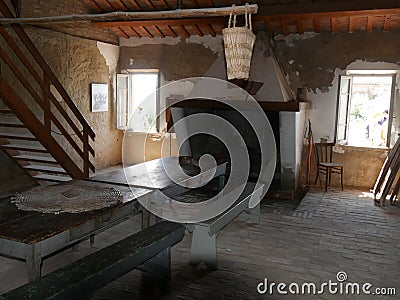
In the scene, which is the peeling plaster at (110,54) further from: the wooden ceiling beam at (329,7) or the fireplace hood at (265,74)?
the wooden ceiling beam at (329,7)

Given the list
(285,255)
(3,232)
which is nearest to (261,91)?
(285,255)

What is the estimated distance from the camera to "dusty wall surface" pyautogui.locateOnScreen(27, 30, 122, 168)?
6859mm

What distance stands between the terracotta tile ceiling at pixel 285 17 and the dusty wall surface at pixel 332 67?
7.8 inches

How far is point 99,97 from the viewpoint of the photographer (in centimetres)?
820

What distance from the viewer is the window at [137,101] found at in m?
8.69

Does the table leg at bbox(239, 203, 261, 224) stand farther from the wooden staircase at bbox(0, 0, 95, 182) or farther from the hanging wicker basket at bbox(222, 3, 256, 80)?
the wooden staircase at bbox(0, 0, 95, 182)

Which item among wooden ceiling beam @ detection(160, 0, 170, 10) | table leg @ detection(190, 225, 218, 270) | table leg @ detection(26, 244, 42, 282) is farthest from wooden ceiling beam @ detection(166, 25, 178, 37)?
table leg @ detection(26, 244, 42, 282)

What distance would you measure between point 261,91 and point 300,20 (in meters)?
1.42

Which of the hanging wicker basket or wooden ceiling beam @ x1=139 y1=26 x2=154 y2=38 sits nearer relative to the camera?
the hanging wicker basket

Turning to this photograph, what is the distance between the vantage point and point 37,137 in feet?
16.1

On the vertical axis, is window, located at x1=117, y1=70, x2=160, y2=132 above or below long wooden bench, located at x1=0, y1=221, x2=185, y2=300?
above

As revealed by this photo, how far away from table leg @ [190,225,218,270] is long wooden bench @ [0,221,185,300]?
0.37m

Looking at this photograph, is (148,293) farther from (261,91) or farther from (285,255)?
(261,91)

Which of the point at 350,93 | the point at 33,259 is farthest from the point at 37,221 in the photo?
the point at 350,93
